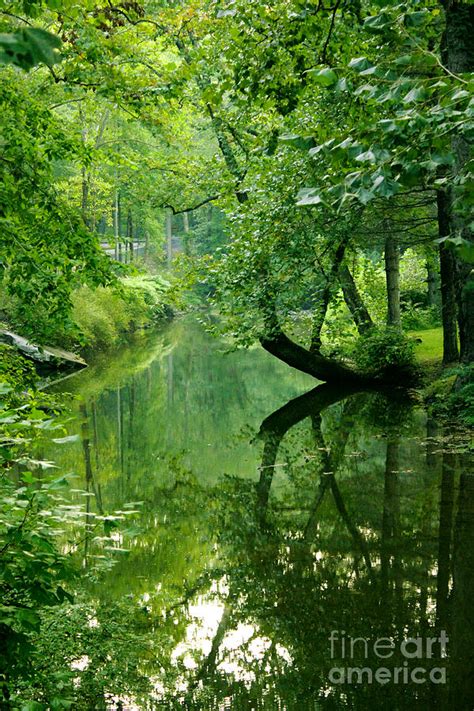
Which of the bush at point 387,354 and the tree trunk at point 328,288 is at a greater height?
the tree trunk at point 328,288

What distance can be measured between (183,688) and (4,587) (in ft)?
5.26

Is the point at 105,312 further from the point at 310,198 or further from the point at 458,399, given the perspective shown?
the point at 310,198

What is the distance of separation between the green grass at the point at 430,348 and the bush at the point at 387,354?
1.35 feet

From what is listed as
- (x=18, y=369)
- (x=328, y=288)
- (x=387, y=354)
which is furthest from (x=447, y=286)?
(x=18, y=369)

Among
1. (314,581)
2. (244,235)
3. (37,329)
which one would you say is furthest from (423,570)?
(244,235)

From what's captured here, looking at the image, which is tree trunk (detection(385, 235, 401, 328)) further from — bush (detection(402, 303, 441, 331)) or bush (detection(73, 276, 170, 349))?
bush (detection(73, 276, 170, 349))

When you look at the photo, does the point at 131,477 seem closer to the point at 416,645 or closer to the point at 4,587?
the point at 416,645

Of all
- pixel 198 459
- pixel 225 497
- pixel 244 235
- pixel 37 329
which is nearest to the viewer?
pixel 37 329

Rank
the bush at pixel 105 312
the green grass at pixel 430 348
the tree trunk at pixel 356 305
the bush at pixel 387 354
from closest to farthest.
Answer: the bush at pixel 387 354, the green grass at pixel 430 348, the tree trunk at pixel 356 305, the bush at pixel 105 312

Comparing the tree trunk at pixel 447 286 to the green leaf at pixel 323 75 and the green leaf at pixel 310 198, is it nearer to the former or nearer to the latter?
the green leaf at pixel 323 75

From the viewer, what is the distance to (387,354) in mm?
14609

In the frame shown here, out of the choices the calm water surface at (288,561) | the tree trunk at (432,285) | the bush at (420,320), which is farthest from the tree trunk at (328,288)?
the bush at (420,320)

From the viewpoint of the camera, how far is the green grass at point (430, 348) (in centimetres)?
1509

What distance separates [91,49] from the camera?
288 inches
